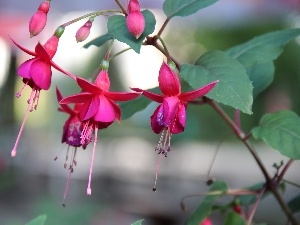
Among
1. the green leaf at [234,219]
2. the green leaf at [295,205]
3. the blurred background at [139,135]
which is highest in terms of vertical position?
the green leaf at [234,219]

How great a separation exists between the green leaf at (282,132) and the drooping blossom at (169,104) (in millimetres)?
144

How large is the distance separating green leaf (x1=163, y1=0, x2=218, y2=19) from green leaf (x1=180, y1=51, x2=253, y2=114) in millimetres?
58

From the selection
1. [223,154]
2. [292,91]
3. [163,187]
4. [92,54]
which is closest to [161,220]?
[163,187]

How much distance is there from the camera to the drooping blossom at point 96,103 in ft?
2.33

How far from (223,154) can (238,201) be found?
6.33 m

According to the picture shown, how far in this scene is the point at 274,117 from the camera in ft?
2.88

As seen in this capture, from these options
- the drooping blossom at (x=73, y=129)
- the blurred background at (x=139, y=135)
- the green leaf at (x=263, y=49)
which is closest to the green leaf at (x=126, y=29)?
the drooping blossom at (x=73, y=129)

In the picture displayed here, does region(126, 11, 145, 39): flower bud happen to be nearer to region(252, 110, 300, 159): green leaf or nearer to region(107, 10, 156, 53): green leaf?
region(107, 10, 156, 53): green leaf

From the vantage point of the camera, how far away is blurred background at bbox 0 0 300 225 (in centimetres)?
421

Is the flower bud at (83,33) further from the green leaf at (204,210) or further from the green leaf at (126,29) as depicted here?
the green leaf at (204,210)

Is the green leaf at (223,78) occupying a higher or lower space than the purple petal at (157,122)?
higher

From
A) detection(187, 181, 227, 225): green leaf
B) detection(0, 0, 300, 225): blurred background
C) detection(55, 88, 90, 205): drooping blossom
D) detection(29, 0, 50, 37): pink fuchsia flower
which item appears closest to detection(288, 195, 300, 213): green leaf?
detection(187, 181, 227, 225): green leaf

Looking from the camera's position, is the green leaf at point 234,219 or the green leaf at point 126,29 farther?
the green leaf at point 234,219

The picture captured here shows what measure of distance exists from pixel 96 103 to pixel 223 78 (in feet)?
0.47
